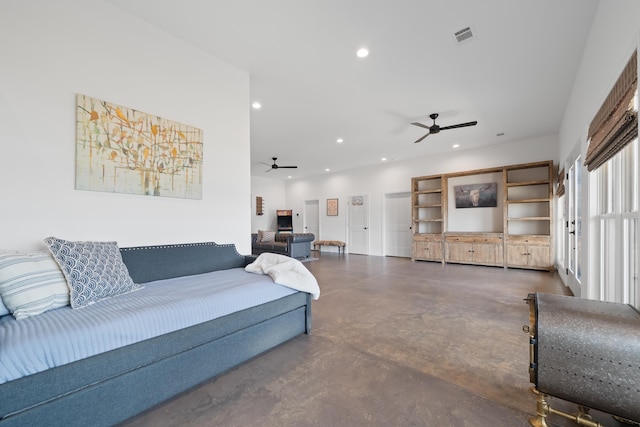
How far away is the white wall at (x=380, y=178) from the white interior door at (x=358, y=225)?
17cm

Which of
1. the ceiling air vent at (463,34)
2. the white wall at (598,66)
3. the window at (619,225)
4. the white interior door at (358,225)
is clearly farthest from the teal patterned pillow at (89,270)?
the white interior door at (358,225)

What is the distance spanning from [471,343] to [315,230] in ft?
27.1

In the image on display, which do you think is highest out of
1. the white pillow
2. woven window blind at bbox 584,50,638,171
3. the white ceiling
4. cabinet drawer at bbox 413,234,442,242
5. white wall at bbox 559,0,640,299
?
the white ceiling

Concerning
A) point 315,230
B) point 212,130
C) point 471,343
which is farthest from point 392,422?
point 315,230

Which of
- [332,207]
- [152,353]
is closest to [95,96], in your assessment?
[152,353]

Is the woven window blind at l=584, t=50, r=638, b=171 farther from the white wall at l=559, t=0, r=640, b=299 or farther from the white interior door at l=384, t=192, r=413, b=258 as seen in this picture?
the white interior door at l=384, t=192, r=413, b=258

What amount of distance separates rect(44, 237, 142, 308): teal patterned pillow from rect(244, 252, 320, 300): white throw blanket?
3.45 feet

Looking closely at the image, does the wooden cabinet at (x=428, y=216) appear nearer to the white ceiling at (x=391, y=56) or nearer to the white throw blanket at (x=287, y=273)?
the white ceiling at (x=391, y=56)

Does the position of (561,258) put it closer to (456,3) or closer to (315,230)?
(456,3)

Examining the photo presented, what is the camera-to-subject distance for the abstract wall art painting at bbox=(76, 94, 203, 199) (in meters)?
2.17

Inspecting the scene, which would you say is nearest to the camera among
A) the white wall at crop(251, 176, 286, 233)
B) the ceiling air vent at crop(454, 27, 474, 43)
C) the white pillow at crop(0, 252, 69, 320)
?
the white pillow at crop(0, 252, 69, 320)

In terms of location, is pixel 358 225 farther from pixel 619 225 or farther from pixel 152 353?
pixel 152 353

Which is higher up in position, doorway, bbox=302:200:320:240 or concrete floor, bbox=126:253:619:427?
doorway, bbox=302:200:320:240

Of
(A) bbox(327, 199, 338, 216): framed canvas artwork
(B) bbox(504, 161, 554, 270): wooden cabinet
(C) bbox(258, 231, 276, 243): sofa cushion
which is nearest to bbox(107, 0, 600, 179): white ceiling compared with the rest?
(B) bbox(504, 161, 554, 270): wooden cabinet
